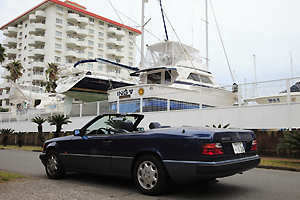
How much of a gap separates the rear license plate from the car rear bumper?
0.50ft

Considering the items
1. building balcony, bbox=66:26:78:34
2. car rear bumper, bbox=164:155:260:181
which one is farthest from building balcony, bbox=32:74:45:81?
car rear bumper, bbox=164:155:260:181

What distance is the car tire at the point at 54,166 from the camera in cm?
625

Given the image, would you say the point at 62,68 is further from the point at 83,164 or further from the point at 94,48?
the point at 94,48

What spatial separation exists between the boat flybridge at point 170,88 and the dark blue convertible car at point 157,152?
851cm

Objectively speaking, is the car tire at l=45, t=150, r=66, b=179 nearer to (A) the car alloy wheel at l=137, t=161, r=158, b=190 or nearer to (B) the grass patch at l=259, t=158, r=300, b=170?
(A) the car alloy wheel at l=137, t=161, r=158, b=190

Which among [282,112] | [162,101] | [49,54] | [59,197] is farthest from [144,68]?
[49,54]

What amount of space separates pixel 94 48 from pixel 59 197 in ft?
241

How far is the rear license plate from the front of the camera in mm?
4534

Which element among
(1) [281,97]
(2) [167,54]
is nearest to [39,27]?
(2) [167,54]

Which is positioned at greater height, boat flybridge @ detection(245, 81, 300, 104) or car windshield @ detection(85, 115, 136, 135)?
boat flybridge @ detection(245, 81, 300, 104)

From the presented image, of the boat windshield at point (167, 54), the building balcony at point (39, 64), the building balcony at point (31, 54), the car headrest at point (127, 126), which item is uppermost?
the building balcony at point (31, 54)

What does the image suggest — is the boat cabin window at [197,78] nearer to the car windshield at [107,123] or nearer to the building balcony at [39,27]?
the car windshield at [107,123]

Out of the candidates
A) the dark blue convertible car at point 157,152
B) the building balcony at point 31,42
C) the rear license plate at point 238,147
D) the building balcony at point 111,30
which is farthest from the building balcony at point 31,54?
the rear license plate at point 238,147

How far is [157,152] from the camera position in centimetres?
453
